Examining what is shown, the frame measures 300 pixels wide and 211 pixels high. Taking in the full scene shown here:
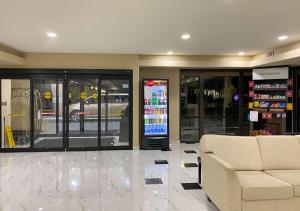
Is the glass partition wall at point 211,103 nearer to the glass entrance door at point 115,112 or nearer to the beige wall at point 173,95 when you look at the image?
the beige wall at point 173,95

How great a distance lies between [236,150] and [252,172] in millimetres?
358

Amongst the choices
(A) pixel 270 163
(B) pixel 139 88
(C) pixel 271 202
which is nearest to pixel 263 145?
(A) pixel 270 163

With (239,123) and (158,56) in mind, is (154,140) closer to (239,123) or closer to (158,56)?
(158,56)

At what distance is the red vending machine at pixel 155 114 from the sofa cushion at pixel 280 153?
153 inches

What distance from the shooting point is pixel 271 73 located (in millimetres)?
7426

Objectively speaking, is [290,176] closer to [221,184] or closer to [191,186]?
[221,184]

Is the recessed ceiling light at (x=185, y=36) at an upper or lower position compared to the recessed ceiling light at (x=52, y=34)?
upper

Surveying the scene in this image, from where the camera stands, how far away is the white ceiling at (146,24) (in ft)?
11.8

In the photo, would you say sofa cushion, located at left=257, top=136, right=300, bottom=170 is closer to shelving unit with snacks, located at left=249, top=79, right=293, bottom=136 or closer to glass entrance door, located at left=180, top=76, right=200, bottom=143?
shelving unit with snacks, located at left=249, top=79, right=293, bottom=136

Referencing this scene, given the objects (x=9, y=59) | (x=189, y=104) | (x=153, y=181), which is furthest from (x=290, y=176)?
(x=9, y=59)

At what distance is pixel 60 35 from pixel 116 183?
3.12 m

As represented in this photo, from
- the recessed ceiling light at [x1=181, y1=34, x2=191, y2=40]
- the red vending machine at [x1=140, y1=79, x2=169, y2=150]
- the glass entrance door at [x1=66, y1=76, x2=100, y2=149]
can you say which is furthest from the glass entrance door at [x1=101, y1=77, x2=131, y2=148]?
the recessed ceiling light at [x1=181, y1=34, x2=191, y2=40]

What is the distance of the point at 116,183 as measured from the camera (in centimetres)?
445

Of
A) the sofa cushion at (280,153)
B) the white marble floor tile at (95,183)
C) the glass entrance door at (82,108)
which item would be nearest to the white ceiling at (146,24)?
the glass entrance door at (82,108)
